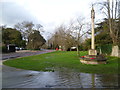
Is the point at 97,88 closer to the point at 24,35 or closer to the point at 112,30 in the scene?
the point at 112,30

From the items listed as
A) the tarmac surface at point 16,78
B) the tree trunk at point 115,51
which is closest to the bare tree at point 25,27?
the tree trunk at point 115,51

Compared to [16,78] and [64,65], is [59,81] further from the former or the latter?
[64,65]

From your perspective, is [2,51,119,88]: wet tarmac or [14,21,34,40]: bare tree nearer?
[2,51,119,88]: wet tarmac

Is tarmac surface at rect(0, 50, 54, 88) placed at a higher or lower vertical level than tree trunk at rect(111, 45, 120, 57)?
lower

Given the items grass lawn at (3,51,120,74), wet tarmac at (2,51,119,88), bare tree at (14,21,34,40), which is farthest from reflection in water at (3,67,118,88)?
bare tree at (14,21,34,40)

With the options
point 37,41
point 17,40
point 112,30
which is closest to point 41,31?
point 37,41

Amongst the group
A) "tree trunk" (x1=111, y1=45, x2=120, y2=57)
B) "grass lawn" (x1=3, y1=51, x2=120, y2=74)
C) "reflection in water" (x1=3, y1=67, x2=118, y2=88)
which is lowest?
"grass lawn" (x1=3, y1=51, x2=120, y2=74)

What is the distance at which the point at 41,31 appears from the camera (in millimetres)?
64062


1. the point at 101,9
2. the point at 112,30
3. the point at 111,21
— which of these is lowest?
the point at 112,30

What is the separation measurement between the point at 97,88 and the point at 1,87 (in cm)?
429

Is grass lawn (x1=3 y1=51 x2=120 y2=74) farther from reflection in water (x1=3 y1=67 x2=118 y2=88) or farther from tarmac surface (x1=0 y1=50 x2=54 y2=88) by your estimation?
reflection in water (x1=3 y1=67 x2=118 y2=88)

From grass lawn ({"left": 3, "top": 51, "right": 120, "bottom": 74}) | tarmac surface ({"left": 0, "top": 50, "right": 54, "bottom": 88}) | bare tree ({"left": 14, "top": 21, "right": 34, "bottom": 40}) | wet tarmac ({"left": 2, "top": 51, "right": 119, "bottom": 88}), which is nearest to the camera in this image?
wet tarmac ({"left": 2, "top": 51, "right": 119, "bottom": 88})

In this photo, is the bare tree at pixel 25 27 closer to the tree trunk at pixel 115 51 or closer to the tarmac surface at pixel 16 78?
the tree trunk at pixel 115 51

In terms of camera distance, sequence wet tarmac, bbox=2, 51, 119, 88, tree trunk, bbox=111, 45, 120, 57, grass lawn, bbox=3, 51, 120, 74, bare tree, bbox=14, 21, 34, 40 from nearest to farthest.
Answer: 1. wet tarmac, bbox=2, 51, 119, 88
2. grass lawn, bbox=3, 51, 120, 74
3. tree trunk, bbox=111, 45, 120, 57
4. bare tree, bbox=14, 21, 34, 40
